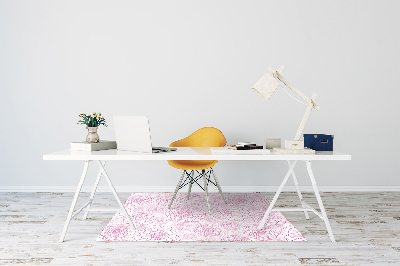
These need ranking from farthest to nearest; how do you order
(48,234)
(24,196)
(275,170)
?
1. (275,170)
2. (24,196)
3. (48,234)

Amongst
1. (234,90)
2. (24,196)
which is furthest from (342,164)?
(24,196)

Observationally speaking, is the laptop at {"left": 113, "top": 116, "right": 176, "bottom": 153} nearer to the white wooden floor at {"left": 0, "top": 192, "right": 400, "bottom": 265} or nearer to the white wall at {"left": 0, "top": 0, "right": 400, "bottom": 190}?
the white wooden floor at {"left": 0, "top": 192, "right": 400, "bottom": 265}

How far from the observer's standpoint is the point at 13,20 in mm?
3609

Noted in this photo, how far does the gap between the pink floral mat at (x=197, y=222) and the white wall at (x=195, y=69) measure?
2.65 feet

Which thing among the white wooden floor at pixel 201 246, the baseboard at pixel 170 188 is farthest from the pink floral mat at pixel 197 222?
the baseboard at pixel 170 188

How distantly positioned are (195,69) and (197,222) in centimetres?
191

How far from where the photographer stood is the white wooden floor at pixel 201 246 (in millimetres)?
1860

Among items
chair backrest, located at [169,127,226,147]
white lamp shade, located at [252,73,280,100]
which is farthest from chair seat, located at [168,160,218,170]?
white lamp shade, located at [252,73,280,100]

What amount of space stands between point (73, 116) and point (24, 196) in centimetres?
108

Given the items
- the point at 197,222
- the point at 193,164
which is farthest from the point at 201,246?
the point at 193,164

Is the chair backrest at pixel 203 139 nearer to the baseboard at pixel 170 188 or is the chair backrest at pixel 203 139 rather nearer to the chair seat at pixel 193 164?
the chair seat at pixel 193 164

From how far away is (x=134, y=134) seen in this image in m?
2.10

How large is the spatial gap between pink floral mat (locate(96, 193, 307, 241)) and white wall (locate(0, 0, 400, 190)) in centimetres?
81

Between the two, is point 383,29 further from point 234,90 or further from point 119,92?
point 119,92
